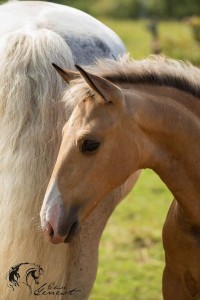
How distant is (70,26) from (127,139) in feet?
2.44

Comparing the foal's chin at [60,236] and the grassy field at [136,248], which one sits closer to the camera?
the foal's chin at [60,236]

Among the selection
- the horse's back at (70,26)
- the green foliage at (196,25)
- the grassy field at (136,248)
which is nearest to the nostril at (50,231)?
the horse's back at (70,26)

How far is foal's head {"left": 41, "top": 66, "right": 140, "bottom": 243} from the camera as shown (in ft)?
7.24

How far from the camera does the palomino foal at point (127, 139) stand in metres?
2.22

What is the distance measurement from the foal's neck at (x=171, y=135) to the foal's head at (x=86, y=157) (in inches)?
2.9

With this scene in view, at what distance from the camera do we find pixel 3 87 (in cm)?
261

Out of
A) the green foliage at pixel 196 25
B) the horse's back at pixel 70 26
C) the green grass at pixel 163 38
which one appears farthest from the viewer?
the green grass at pixel 163 38

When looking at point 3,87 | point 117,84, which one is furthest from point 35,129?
point 117,84

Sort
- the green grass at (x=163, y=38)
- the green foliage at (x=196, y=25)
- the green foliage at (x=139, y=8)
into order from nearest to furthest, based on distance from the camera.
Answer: the green foliage at (x=196, y=25), the green grass at (x=163, y=38), the green foliage at (x=139, y=8)

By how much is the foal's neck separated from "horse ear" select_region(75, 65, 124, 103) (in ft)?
0.21

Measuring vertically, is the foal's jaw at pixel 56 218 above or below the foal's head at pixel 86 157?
below

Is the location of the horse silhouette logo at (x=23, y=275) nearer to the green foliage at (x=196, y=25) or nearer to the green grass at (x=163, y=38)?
the green grass at (x=163, y=38)

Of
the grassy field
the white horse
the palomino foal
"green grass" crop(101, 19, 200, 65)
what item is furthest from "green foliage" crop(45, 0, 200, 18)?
the palomino foal

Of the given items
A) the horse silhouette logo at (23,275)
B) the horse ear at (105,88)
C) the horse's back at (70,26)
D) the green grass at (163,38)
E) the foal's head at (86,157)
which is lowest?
the green grass at (163,38)
